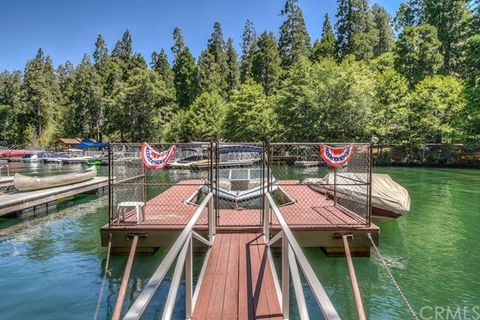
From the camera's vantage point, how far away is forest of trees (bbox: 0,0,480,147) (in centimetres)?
3406

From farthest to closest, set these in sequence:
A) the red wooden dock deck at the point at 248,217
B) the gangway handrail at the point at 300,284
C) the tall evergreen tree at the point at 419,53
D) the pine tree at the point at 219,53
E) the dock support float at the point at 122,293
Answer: the pine tree at the point at 219,53 < the tall evergreen tree at the point at 419,53 < the red wooden dock deck at the point at 248,217 < the dock support float at the point at 122,293 < the gangway handrail at the point at 300,284

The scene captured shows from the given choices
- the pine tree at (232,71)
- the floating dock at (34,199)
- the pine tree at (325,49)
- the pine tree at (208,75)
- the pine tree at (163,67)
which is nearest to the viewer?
the floating dock at (34,199)

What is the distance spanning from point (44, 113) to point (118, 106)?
20.2 metres

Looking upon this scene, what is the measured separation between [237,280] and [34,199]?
1075cm

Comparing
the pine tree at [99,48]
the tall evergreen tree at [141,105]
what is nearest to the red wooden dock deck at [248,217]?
the tall evergreen tree at [141,105]

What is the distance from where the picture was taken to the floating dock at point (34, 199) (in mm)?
12016

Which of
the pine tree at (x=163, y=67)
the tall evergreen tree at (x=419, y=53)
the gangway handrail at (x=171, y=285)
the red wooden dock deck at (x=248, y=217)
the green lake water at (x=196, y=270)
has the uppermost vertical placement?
the pine tree at (x=163, y=67)

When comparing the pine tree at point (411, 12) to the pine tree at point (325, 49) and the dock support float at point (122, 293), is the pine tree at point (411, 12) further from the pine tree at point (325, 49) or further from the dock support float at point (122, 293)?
the dock support float at point (122, 293)

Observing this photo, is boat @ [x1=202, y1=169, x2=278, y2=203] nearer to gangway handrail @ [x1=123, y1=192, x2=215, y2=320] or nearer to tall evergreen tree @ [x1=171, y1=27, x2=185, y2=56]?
gangway handrail @ [x1=123, y1=192, x2=215, y2=320]

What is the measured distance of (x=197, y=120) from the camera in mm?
47906

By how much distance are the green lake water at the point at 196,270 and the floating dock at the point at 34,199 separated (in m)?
0.48

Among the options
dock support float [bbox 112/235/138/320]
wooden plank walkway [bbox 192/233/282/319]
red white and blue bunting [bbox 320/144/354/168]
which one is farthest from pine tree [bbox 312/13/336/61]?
dock support float [bbox 112/235/138/320]

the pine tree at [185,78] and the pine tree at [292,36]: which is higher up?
the pine tree at [292,36]

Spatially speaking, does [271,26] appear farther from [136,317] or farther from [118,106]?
[136,317]
